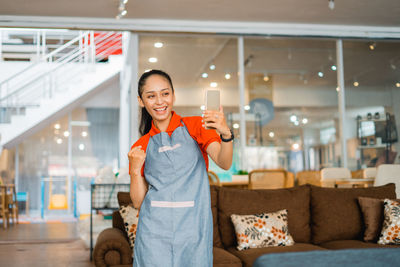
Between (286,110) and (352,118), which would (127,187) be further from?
(352,118)

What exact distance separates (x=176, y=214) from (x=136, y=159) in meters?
0.23

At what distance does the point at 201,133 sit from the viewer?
1438 mm

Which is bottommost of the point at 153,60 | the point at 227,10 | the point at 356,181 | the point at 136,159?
the point at 356,181

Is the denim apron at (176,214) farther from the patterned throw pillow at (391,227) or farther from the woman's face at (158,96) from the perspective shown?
the patterned throw pillow at (391,227)

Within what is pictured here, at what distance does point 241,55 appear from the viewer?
611cm

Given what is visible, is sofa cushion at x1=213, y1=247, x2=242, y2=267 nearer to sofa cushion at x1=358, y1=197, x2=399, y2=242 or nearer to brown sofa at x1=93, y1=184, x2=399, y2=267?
brown sofa at x1=93, y1=184, x2=399, y2=267

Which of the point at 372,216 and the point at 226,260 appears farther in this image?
the point at 372,216

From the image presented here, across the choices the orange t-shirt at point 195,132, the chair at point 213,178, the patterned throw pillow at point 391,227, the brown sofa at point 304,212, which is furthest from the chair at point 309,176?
the orange t-shirt at point 195,132

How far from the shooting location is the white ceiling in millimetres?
5023

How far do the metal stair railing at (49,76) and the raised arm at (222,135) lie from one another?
8.07m

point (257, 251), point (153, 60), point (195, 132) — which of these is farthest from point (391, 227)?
point (153, 60)

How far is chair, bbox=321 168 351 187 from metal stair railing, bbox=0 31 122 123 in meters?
5.77

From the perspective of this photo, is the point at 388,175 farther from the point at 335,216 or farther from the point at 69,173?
the point at 69,173

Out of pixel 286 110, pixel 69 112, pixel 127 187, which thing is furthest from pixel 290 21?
pixel 69 112
